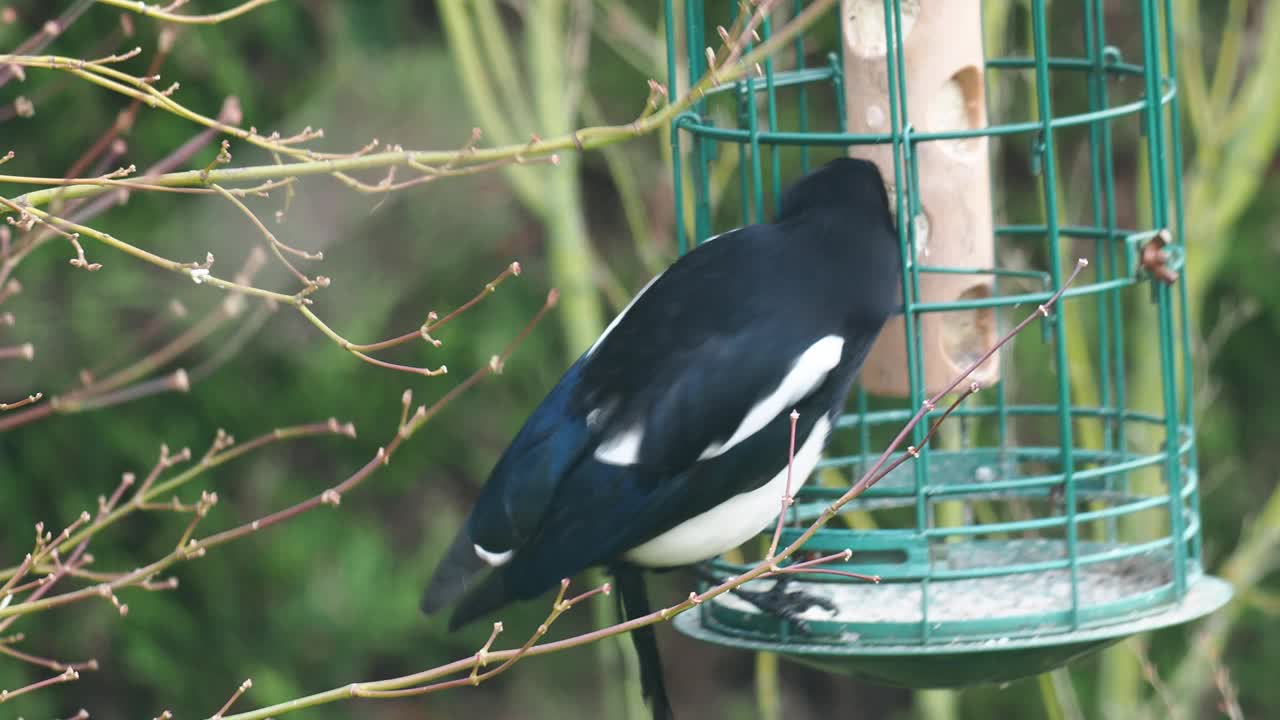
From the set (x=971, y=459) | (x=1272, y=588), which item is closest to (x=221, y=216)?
(x=971, y=459)

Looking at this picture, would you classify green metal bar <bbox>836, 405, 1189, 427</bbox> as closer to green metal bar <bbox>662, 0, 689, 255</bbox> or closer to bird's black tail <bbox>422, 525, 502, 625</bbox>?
green metal bar <bbox>662, 0, 689, 255</bbox>

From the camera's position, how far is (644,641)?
2305 millimetres

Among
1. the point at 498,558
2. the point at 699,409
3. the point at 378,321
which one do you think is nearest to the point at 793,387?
the point at 699,409

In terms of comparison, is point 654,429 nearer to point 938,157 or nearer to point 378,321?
point 938,157

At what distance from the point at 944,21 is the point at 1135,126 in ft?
7.13

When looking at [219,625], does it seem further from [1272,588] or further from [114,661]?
[1272,588]

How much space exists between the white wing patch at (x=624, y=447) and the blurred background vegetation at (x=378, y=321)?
1.03 m

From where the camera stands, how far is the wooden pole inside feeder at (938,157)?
7.63ft

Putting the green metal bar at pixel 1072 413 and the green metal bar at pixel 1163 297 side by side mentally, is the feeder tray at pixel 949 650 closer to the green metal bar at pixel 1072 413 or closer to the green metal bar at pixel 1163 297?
the green metal bar at pixel 1163 297

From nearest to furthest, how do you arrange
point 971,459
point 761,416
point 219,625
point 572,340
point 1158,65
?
point 761,416
point 1158,65
point 971,459
point 572,340
point 219,625

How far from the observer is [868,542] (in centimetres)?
210

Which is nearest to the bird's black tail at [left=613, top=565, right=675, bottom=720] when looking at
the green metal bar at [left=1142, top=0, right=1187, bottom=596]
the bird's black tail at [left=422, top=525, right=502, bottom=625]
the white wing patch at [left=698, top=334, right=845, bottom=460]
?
the bird's black tail at [left=422, top=525, right=502, bottom=625]

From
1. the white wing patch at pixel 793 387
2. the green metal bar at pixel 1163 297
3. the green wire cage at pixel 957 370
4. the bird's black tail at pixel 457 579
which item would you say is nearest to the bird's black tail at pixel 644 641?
the green wire cage at pixel 957 370

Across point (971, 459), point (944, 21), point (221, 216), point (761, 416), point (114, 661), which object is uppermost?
point (944, 21)
